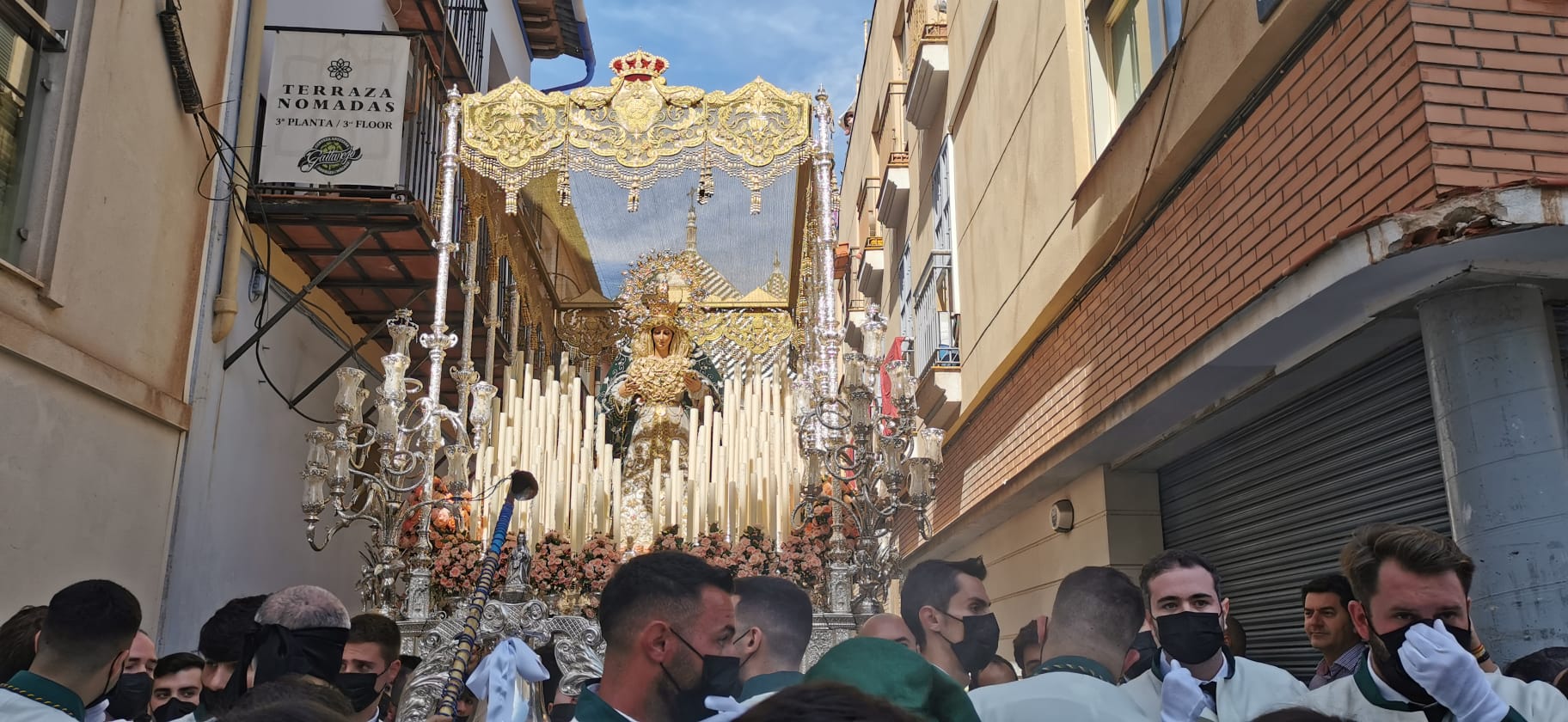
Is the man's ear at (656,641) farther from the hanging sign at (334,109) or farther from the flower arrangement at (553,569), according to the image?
the hanging sign at (334,109)

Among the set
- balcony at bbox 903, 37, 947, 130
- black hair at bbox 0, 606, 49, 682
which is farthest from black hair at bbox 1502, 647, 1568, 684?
balcony at bbox 903, 37, 947, 130

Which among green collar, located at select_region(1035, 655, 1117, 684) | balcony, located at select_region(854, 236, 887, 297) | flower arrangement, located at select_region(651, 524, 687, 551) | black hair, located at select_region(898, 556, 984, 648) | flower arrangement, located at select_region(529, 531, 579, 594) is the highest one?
balcony, located at select_region(854, 236, 887, 297)

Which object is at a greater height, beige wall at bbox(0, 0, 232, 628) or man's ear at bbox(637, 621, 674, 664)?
beige wall at bbox(0, 0, 232, 628)

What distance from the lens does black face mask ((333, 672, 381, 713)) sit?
3148mm

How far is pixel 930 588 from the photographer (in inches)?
134

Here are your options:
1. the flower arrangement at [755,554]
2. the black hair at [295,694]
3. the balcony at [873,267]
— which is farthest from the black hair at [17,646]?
the balcony at [873,267]

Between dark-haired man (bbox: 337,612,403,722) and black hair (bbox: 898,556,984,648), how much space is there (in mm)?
1438

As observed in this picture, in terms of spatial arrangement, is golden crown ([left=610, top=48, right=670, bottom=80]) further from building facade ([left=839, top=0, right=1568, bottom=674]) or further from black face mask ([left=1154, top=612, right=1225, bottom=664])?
black face mask ([left=1154, top=612, right=1225, bottom=664])

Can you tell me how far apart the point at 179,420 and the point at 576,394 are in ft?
7.79

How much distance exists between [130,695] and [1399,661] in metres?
3.41

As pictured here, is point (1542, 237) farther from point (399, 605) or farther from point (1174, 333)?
point (399, 605)

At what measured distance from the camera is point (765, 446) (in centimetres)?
779

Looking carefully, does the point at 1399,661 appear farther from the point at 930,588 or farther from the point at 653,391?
the point at 653,391

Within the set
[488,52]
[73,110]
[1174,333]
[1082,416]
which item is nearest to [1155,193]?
[1174,333]
